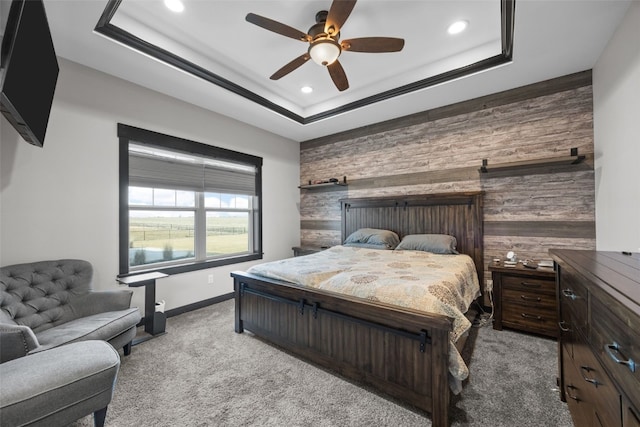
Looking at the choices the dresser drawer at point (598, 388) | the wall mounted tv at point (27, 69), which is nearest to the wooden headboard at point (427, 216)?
the dresser drawer at point (598, 388)

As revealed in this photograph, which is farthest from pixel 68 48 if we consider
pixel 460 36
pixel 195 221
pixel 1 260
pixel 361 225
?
pixel 361 225

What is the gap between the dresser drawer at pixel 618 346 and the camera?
73cm

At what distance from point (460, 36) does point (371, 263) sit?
8.11 feet

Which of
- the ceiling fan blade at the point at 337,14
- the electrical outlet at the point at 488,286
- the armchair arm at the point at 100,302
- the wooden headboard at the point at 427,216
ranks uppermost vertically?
the ceiling fan blade at the point at 337,14

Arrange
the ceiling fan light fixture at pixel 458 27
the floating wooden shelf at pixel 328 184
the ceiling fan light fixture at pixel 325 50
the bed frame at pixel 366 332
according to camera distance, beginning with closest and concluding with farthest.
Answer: the bed frame at pixel 366 332 → the ceiling fan light fixture at pixel 325 50 → the ceiling fan light fixture at pixel 458 27 → the floating wooden shelf at pixel 328 184

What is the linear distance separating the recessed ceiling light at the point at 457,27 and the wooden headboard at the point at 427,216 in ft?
6.05

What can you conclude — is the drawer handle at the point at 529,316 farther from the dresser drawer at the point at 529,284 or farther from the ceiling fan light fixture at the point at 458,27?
the ceiling fan light fixture at the point at 458,27

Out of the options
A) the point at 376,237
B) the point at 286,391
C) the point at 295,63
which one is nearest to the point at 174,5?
the point at 295,63

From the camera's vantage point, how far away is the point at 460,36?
2.65 metres

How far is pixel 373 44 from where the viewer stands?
2.21 metres

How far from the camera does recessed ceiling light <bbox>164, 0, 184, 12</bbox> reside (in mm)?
2199

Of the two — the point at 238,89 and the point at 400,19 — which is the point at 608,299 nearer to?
the point at 400,19

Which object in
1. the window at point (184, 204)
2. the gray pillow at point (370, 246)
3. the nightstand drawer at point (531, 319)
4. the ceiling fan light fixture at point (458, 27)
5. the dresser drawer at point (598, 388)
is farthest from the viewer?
the gray pillow at point (370, 246)

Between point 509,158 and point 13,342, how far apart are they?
4667mm
